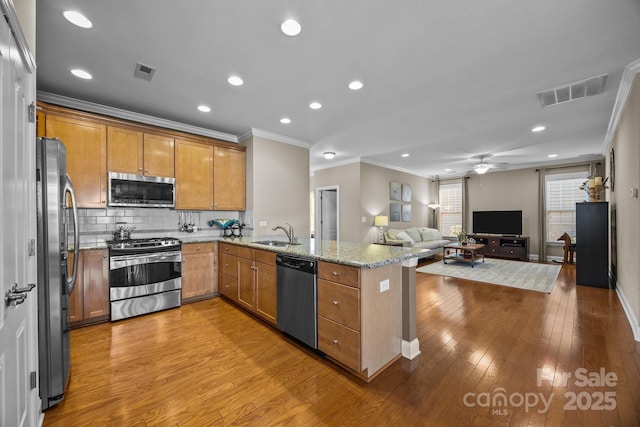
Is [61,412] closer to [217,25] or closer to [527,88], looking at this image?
[217,25]

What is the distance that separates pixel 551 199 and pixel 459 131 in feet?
16.1

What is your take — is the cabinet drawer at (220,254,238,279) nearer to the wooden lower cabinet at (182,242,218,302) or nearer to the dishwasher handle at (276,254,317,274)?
the wooden lower cabinet at (182,242,218,302)

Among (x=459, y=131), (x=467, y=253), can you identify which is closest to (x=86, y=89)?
(x=459, y=131)

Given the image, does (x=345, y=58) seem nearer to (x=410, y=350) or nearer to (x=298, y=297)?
(x=298, y=297)

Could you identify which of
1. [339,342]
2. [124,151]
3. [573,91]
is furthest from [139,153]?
[573,91]

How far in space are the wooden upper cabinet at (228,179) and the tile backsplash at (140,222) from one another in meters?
0.32

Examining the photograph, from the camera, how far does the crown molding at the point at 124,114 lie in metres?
3.13

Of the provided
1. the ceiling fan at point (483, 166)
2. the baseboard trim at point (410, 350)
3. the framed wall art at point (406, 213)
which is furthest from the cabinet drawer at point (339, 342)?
the framed wall art at point (406, 213)

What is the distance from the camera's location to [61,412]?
1.68 meters

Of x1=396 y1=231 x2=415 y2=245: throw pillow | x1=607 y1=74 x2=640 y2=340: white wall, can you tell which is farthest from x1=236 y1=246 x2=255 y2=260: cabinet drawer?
x1=396 y1=231 x2=415 y2=245: throw pillow

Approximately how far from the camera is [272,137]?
4.54 metres

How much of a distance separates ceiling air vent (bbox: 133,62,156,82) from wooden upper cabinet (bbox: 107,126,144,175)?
0.99 m

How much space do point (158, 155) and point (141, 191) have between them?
56 cm

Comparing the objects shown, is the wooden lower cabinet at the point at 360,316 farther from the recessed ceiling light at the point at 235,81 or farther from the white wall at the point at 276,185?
→ the white wall at the point at 276,185
